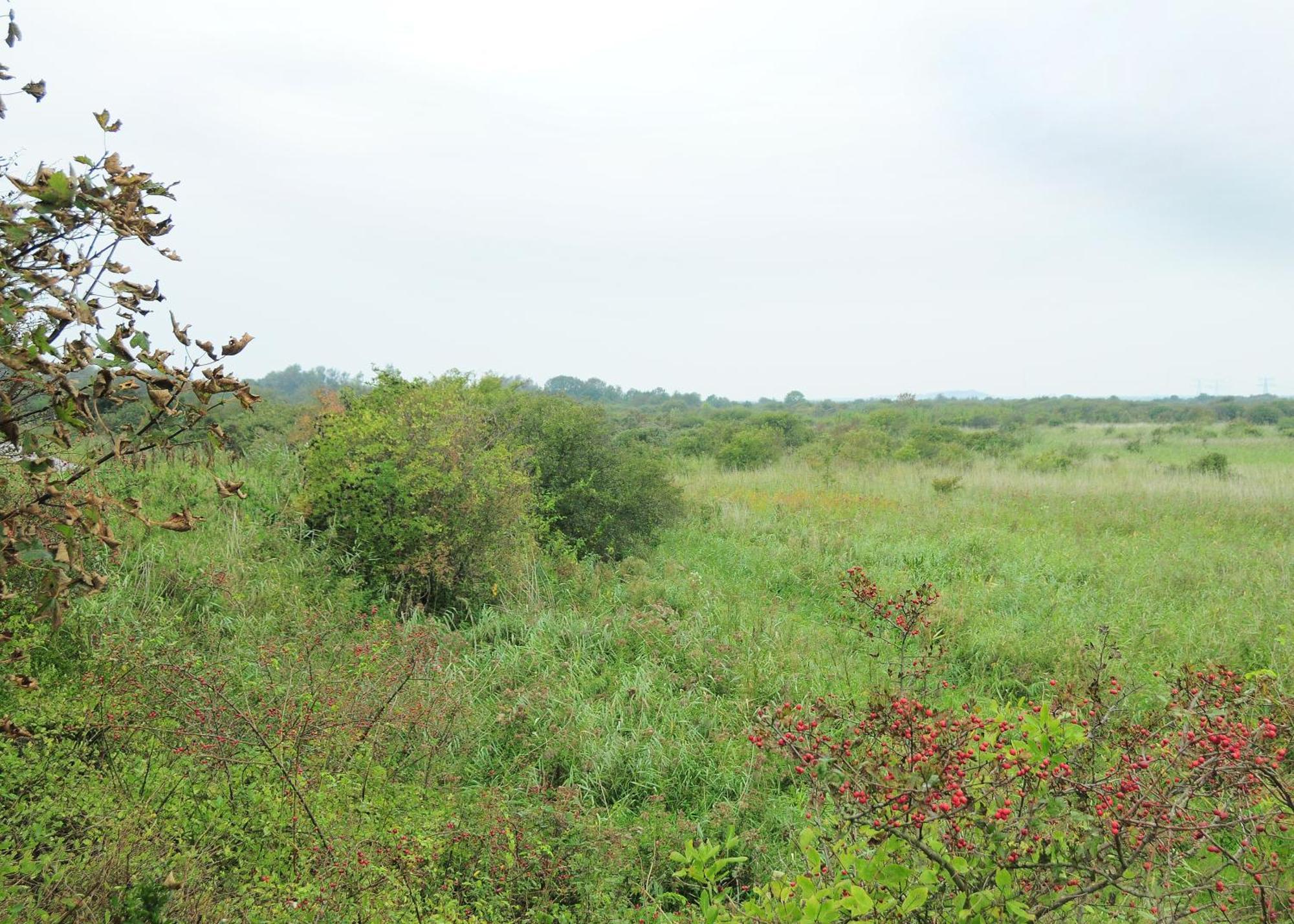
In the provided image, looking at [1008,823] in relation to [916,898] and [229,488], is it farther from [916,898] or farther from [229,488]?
[229,488]

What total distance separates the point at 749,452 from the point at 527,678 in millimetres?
16622

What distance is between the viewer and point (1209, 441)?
31.5 metres

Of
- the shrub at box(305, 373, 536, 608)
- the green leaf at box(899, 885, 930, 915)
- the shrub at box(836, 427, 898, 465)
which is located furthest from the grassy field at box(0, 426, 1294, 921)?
the shrub at box(836, 427, 898, 465)

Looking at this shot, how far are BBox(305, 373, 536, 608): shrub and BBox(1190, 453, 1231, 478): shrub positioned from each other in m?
17.0

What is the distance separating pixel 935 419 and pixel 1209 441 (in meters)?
11.1

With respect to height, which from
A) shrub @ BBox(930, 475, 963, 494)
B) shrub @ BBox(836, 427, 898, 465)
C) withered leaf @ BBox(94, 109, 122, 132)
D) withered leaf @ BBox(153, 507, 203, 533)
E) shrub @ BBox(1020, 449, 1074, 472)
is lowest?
shrub @ BBox(930, 475, 963, 494)

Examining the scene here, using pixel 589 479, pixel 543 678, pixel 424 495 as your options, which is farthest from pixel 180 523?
pixel 589 479

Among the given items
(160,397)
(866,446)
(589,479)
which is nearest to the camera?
(160,397)

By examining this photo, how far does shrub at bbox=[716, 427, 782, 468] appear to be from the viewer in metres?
21.0

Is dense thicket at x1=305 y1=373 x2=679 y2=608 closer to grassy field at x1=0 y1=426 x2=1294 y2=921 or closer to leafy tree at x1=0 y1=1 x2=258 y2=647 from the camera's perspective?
grassy field at x1=0 y1=426 x2=1294 y2=921

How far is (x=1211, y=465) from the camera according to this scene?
1861 cm

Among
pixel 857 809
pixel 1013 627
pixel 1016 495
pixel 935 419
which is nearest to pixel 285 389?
pixel 935 419

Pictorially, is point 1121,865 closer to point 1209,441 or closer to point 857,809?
point 857,809

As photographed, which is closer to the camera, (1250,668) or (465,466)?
(1250,668)
